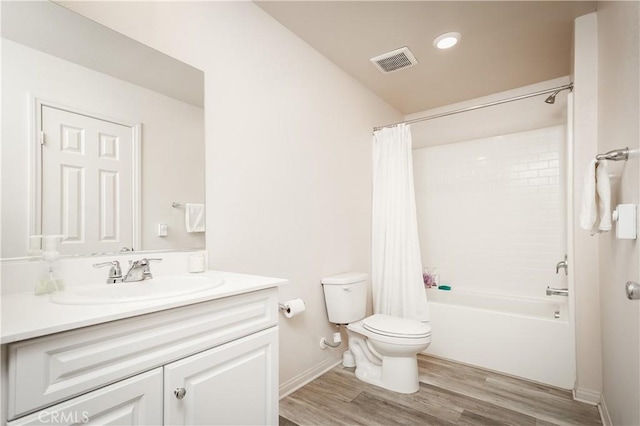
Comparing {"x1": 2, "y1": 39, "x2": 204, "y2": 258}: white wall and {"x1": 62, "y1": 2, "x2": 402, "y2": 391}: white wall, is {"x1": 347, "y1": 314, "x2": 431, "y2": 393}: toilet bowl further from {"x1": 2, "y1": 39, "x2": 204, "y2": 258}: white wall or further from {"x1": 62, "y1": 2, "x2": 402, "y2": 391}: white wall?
{"x1": 2, "y1": 39, "x2": 204, "y2": 258}: white wall

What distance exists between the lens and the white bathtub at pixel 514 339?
2.13 m

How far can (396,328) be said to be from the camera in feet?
6.88

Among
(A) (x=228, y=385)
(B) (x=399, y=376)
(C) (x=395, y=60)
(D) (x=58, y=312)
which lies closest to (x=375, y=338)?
(B) (x=399, y=376)

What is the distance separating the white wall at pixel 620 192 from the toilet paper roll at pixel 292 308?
1511mm

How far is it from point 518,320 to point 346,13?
7.88 ft

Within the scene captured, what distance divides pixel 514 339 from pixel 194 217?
2334 mm

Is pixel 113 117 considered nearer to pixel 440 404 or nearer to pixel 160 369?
pixel 160 369

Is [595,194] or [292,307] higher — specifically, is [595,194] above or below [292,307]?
above

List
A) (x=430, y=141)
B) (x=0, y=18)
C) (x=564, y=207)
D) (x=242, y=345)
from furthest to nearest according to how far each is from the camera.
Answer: (x=430, y=141), (x=564, y=207), (x=242, y=345), (x=0, y=18)

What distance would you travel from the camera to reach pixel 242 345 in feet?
3.86

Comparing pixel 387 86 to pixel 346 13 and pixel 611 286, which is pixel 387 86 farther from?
pixel 611 286

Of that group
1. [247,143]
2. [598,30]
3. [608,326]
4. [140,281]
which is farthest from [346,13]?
[608,326]

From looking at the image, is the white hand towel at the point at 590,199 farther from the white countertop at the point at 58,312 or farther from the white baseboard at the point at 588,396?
the white countertop at the point at 58,312

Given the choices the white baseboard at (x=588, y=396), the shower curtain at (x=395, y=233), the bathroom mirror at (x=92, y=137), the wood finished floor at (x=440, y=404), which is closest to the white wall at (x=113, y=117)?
the bathroom mirror at (x=92, y=137)
